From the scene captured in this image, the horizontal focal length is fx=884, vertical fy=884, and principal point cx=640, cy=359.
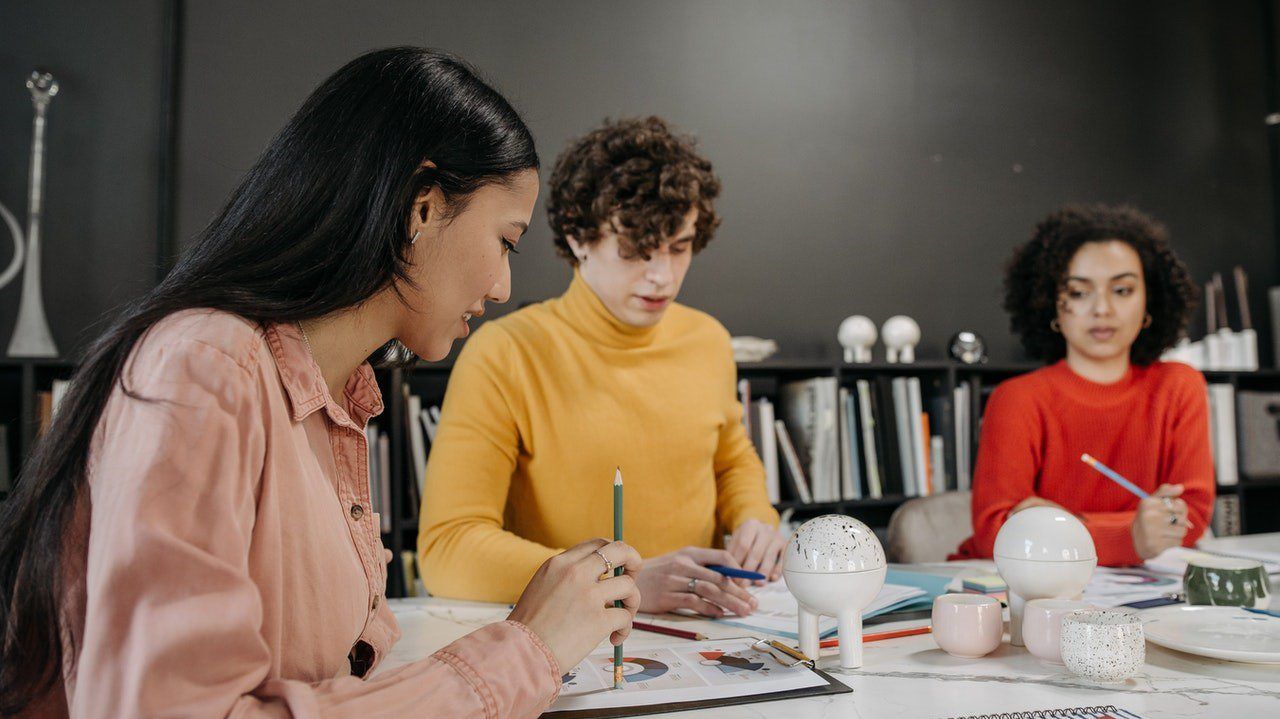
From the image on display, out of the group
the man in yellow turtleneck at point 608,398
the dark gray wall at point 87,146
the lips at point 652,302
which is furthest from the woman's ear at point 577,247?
the dark gray wall at point 87,146

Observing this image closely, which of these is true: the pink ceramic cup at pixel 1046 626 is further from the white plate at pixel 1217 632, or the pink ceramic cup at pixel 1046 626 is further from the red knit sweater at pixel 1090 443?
the red knit sweater at pixel 1090 443

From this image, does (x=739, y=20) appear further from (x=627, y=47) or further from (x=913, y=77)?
(x=913, y=77)

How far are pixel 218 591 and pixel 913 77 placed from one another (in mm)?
3427

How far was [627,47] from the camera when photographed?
3.09 m

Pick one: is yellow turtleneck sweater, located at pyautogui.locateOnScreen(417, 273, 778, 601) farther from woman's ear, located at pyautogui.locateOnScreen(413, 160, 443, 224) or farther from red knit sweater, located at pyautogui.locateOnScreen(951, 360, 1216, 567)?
woman's ear, located at pyautogui.locateOnScreen(413, 160, 443, 224)

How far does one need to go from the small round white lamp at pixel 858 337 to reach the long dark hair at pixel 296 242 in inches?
90.9

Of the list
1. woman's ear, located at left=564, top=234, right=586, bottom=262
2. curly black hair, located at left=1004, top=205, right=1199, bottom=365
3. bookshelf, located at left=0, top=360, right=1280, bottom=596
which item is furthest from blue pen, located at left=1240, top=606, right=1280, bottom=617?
bookshelf, located at left=0, top=360, right=1280, bottom=596

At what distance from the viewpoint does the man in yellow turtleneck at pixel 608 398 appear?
61.4 inches

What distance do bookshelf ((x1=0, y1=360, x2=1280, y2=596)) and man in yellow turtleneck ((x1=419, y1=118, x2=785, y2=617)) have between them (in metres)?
0.28

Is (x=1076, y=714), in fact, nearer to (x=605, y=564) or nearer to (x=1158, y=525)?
(x=605, y=564)

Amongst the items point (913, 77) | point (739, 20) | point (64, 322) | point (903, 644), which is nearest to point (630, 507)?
point (903, 644)

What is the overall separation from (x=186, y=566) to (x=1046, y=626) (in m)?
0.84

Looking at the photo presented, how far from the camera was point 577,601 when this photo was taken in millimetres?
791

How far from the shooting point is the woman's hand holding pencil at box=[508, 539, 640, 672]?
2.52ft
